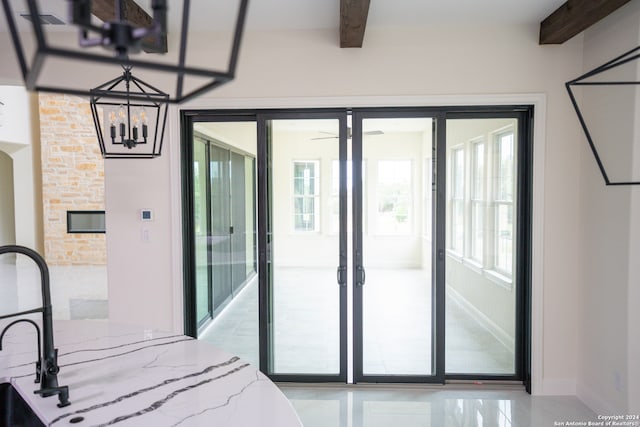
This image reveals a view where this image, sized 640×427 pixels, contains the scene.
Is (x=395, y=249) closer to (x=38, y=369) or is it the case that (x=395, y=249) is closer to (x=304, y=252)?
(x=304, y=252)

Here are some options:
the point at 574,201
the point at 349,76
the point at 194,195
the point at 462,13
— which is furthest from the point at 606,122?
the point at 194,195

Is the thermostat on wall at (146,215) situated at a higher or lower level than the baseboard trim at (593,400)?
higher

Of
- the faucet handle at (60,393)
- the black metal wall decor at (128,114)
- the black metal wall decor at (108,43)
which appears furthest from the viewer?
the faucet handle at (60,393)

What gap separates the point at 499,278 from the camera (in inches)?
134

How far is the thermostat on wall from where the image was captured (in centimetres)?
332

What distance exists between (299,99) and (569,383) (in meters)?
3.01

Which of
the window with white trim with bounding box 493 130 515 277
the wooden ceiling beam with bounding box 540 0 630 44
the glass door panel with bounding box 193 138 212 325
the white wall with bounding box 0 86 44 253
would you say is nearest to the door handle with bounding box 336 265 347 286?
the glass door panel with bounding box 193 138 212 325

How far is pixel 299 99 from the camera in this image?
3221 mm

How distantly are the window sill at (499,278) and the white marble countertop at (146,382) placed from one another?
248cm

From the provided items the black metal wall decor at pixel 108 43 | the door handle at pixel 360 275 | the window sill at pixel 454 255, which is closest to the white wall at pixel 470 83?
the window sill at pixel 454 255

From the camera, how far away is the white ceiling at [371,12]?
275 centimetres

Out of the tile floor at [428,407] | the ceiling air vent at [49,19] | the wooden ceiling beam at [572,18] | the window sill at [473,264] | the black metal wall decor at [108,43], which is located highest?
the ceiling air vent at [49,19]

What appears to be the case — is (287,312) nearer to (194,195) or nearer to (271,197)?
(271,197)

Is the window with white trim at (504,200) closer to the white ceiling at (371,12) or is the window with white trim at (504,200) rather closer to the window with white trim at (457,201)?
the window with white trim at (457,201)
